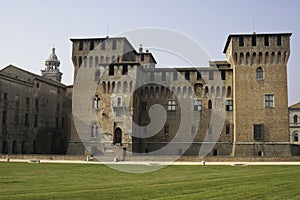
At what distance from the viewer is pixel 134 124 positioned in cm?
4072

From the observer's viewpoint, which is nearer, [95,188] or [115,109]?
[95,188]

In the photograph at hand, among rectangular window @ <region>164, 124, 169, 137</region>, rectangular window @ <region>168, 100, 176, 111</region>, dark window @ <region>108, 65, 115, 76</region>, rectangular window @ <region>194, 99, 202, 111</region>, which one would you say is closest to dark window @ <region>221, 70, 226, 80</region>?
rectangular window @ <region>194, 99, 202, 111</region>

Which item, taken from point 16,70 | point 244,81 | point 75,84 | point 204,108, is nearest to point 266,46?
point 244,81

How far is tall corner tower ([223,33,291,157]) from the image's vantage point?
3972cm

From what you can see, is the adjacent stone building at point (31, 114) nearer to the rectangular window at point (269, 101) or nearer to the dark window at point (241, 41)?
the dark window at point (241, 41)

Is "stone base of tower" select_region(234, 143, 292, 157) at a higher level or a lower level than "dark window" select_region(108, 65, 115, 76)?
lower

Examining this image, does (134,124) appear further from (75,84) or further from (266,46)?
(266,46)

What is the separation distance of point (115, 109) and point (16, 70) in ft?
48.5

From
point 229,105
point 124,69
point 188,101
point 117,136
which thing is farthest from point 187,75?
point 117,136

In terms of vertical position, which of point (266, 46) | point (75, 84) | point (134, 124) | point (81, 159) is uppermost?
point (266, 46)

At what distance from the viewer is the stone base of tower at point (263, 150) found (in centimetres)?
3919

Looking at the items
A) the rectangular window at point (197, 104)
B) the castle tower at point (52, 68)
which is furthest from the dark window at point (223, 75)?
the castle tower at point (52, 68)

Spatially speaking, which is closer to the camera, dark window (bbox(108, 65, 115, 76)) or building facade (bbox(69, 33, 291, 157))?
building facade (bbox(69, 33, 291, 157))

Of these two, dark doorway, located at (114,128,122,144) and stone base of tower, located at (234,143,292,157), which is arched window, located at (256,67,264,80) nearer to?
stone base of tower, located at (234,143,292,157)
